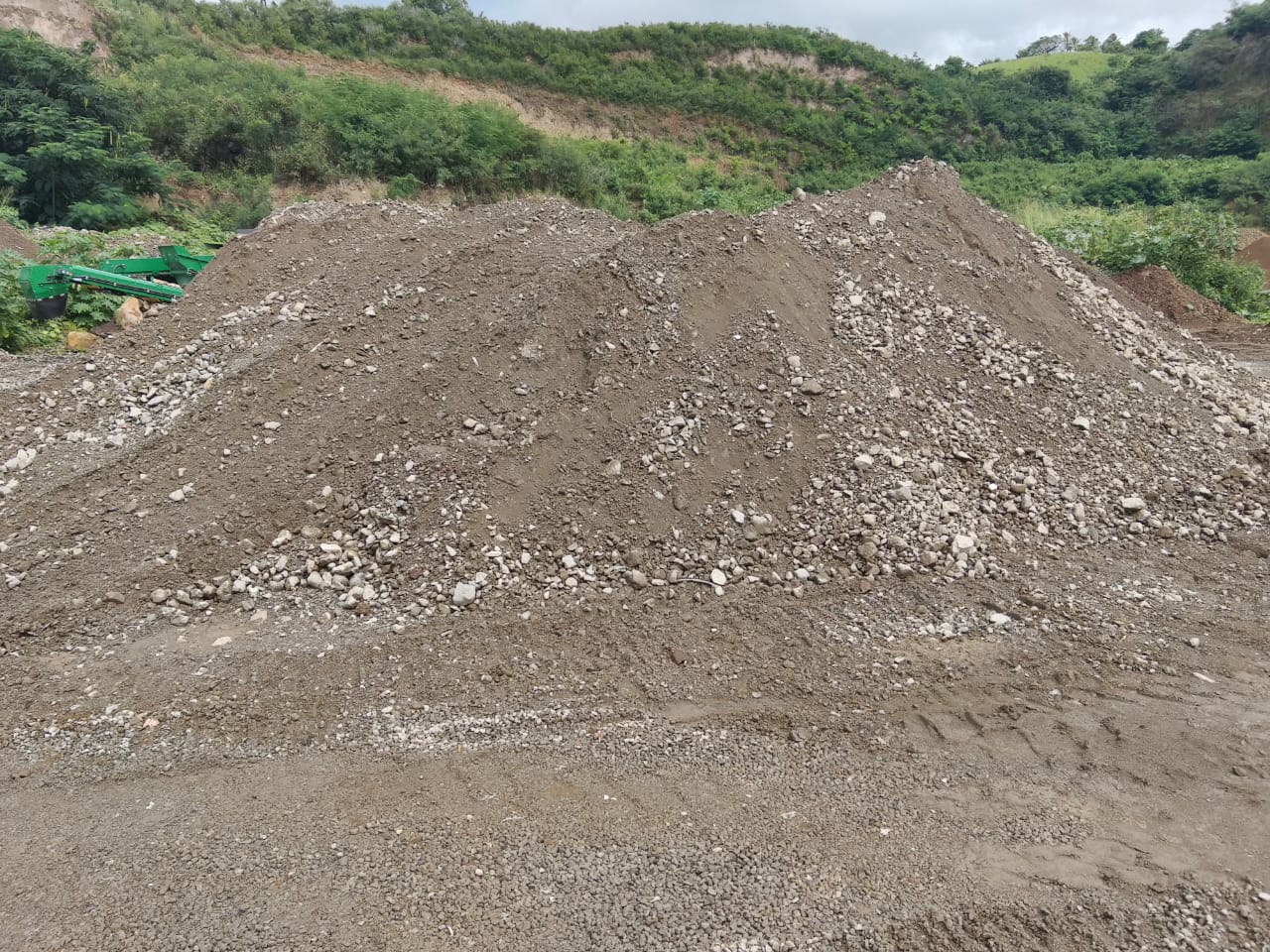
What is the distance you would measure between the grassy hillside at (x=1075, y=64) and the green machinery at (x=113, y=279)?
45755 mm

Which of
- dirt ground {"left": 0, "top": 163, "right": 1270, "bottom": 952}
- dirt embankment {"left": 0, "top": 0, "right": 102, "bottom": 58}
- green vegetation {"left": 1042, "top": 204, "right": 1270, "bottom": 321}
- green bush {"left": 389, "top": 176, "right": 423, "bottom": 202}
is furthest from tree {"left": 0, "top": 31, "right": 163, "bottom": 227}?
green vegetation {"left": 1042, "top": 204, "right": 1270, "bottom": 321}

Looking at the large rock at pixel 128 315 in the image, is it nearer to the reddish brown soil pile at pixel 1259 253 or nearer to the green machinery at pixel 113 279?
the green machinery at pixel 113 279

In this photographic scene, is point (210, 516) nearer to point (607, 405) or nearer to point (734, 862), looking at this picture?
point (607, 405)

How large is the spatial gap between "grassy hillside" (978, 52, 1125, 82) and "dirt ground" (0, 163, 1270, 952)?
4423cm

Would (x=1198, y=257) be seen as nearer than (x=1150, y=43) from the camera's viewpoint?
Yes

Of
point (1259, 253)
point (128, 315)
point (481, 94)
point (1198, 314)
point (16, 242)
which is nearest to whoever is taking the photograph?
point (128, 315)

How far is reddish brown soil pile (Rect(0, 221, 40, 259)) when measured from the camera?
1054 centimetres

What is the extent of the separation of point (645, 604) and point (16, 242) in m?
11.8

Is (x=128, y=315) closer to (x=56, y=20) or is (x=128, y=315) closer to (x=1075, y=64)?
(x=56, y=20)

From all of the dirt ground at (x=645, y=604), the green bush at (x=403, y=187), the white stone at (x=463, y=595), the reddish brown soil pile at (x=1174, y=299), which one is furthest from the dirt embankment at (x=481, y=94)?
the white stone at (x=463, y=595)

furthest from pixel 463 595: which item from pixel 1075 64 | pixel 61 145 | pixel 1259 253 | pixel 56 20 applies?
pixel 1075 64

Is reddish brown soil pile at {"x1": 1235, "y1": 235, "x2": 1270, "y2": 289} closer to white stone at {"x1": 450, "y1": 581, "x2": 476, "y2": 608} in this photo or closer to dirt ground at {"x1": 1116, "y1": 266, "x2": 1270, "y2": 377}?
dirt ground at {"x1": 1116, "y1": 266, "x2": 1270, "y2": 377}

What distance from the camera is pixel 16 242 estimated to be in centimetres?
1075

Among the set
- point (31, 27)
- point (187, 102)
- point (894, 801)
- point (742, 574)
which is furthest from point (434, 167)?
point (894, 801)
